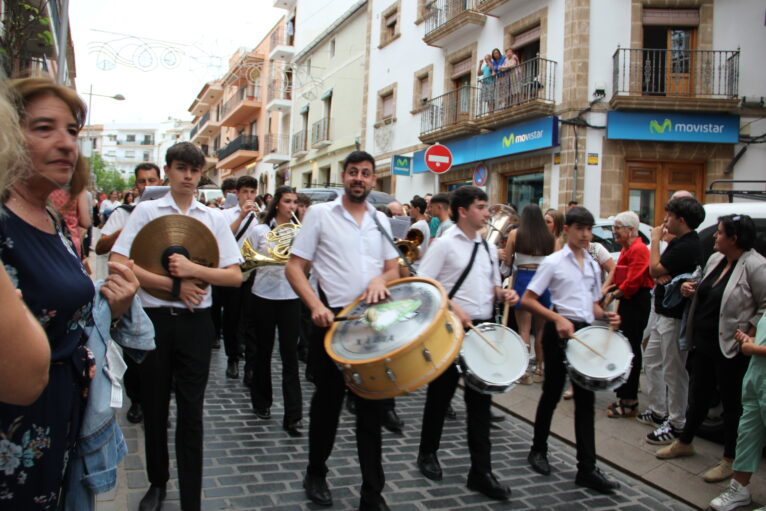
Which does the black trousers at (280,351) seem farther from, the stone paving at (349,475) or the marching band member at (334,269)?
the marching band member at (334,269)

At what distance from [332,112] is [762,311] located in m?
26.3

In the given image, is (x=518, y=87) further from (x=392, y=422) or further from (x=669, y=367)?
(x=392, y=422)

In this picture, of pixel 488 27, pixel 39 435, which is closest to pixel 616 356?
pixel 39 435

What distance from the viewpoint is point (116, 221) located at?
5012 millimetres

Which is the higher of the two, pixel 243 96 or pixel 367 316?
pixel 243 96

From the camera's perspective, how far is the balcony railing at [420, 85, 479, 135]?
63.2ft

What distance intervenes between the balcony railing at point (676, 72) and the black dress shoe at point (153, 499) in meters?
14.5

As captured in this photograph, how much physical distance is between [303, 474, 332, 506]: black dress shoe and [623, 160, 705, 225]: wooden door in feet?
44.5

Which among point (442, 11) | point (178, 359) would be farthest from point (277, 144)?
point (178, 359)

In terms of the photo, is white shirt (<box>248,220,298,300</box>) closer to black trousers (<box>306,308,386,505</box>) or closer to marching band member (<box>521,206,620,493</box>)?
black trousers (<box>306,308,386,505</box>)

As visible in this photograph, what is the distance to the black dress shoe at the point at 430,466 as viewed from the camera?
4.33 m

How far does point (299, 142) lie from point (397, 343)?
30.8 m

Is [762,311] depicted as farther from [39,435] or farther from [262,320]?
[39,435]

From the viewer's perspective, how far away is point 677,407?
524 cm
